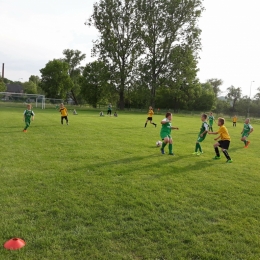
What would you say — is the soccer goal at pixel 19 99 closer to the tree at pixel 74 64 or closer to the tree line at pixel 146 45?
the tree line at pixel 146 45

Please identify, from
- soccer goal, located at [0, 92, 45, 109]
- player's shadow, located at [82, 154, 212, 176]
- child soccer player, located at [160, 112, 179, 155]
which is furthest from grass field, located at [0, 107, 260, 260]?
soccer goal, located at [0, 92, 45, 109]

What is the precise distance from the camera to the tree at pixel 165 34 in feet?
154

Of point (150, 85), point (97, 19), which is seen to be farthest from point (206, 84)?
point (97, 19)

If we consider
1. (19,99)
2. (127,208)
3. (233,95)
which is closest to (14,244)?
(127,208)

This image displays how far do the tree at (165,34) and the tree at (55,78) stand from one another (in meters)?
26.5

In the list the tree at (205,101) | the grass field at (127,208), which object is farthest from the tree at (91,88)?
the grass field at (127,208)

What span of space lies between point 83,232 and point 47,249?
2.01ft

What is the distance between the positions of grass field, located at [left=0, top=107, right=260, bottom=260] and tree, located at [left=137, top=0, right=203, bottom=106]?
43.0m

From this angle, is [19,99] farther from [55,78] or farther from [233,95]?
[233,95]

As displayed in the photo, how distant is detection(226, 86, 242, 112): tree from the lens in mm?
89750

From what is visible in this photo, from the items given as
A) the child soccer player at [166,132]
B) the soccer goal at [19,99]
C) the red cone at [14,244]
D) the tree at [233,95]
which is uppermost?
the tree at [233,95]

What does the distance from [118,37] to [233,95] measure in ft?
192

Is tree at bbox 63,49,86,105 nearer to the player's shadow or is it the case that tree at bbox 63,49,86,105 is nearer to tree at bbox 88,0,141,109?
tree at bbox 88,0,141,109

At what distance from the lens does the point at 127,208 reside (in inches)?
185
